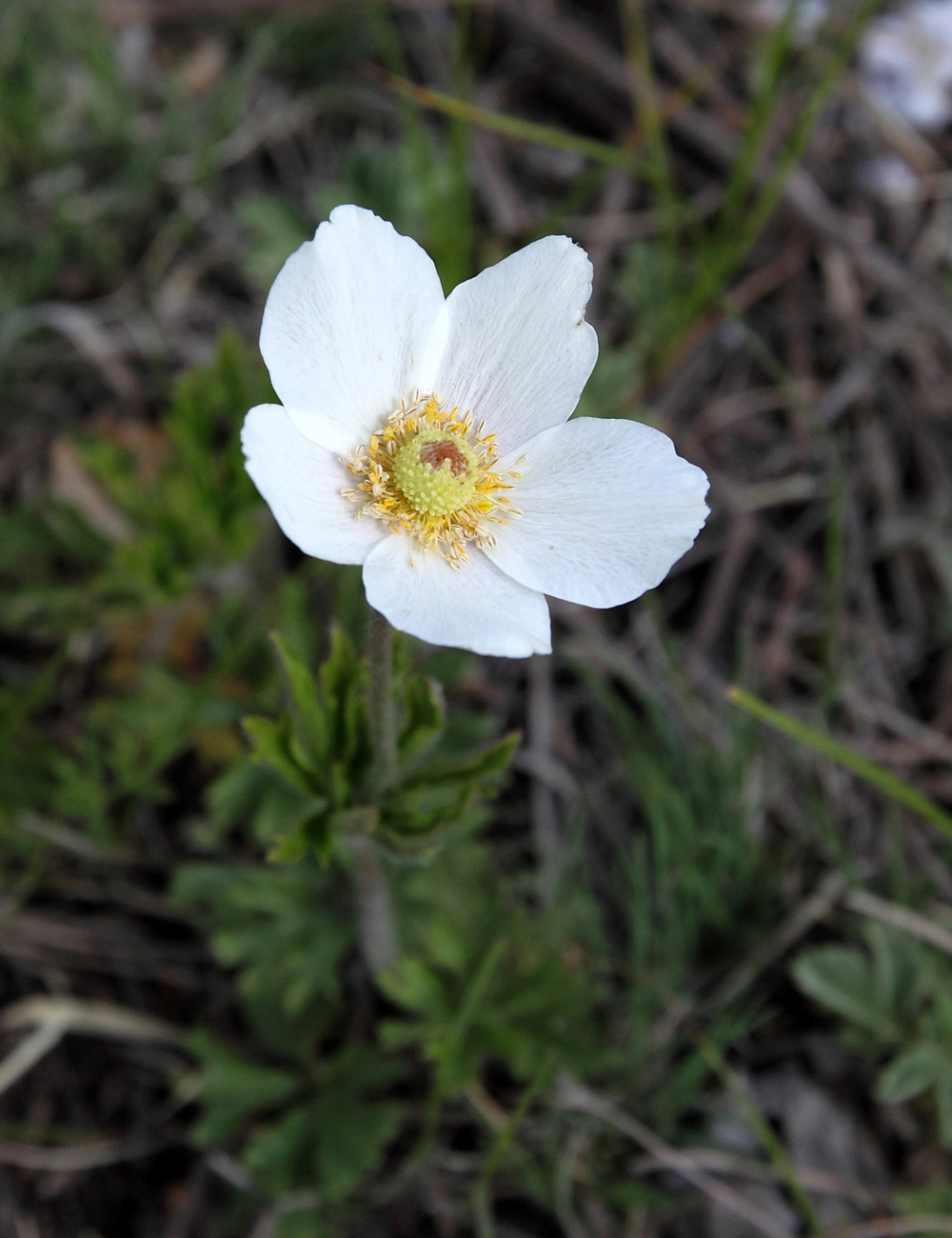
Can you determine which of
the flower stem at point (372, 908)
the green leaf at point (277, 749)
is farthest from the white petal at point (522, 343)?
the flower stem at point (372, 908)

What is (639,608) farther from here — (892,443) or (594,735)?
(892,443)

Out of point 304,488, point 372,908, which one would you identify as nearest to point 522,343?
point 304,488

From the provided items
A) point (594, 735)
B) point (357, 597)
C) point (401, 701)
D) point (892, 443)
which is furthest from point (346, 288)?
point (892, 443)

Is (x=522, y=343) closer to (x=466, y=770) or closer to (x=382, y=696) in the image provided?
(x=382, y=696)

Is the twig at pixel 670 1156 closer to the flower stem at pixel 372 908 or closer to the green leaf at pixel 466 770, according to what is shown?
the flower stem at pixel 372 908

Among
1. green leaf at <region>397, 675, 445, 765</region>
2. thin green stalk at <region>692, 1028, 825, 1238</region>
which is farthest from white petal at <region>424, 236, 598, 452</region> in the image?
thin green stalk at <region>692, 1028, 825, 1238</region>

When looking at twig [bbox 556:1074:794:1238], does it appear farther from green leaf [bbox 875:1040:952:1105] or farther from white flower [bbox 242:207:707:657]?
white flower [bbox 242:207:707:657]
